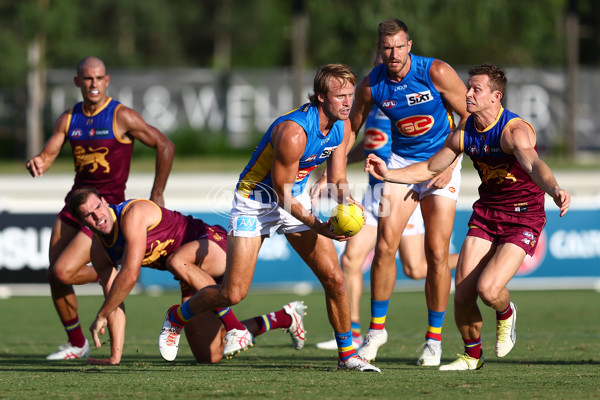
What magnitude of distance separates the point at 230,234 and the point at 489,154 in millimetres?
1859

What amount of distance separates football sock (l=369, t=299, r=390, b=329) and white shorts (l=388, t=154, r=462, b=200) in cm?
90

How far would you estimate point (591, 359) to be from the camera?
23.9ft

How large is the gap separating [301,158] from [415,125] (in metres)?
1.40

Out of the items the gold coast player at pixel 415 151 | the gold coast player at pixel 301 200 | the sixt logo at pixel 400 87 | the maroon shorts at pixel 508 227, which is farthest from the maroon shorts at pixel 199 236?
the maroon shorts at pixel 508 227

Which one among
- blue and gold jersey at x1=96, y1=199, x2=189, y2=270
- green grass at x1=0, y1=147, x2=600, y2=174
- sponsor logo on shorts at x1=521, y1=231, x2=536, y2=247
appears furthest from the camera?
green grass at x1=0, y1=147, x2=600, y2=174

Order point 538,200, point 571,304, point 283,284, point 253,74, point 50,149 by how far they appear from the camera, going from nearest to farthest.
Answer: point 538,200
point 50,149
point 571,304
point 283,284
point 253,74

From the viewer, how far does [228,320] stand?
7.33 m

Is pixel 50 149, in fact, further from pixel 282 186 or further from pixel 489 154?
pixel 489 154

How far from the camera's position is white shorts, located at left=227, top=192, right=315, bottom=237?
6535 millimetres

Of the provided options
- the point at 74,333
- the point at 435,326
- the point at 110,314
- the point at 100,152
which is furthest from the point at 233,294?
the point at 100,152

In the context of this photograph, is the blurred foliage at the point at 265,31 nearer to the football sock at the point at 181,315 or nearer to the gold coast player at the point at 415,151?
the gold coast player at the point at 415,151

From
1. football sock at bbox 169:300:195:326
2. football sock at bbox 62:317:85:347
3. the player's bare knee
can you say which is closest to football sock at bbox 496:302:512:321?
the player's bare knee

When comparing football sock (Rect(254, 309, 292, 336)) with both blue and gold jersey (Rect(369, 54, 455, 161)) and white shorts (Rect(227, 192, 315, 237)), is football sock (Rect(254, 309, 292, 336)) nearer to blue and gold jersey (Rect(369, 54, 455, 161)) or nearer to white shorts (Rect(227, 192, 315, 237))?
white shorts (Rect(227, 192, 315, 237))

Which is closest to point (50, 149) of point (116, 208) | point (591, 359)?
point (116, 208)
